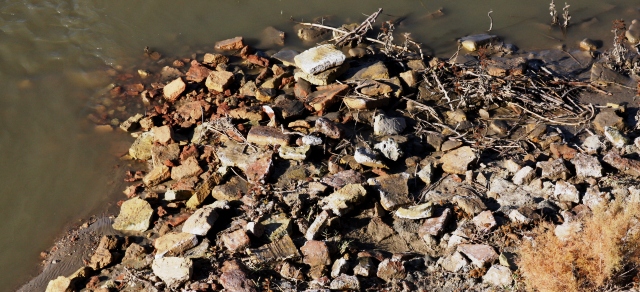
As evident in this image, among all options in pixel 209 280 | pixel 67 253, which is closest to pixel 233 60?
pixel 67 253

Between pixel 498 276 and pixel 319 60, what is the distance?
10.8 feet

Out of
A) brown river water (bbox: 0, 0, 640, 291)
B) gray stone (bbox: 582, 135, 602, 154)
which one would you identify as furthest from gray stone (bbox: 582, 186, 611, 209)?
Answer: brown river water (bbox: 0, 0, 640, 291)

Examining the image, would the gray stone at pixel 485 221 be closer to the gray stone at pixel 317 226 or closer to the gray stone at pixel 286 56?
the gray stone at pixel 317 226

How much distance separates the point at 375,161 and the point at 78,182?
3.12 metres

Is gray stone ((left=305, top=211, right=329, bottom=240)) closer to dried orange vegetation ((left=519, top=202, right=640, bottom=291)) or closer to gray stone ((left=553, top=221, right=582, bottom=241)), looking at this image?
dried orange vegetation ((left=519, top=202, right=640, bottom=291))

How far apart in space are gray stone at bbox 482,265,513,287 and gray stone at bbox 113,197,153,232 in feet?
9.75

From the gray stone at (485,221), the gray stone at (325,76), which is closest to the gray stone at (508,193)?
the gray stone at (485,221)

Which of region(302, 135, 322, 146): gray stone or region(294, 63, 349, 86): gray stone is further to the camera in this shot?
region(294, 63, 349, 86): gray stone

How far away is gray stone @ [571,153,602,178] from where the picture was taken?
17.5ft

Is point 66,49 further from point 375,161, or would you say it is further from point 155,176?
point 375,161

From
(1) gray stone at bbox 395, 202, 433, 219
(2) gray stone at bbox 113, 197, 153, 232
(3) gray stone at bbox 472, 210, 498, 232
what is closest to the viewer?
(3) gray stone at bbox 472, 210, 498, 232

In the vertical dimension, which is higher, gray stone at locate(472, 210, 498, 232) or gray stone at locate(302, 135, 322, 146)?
gray stone at locate(302, 135, 322, 146)

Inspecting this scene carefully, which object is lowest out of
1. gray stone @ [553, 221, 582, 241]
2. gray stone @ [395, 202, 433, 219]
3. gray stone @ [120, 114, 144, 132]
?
gray stone @ [120, 114, 144, 132]

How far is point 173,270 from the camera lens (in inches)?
184
